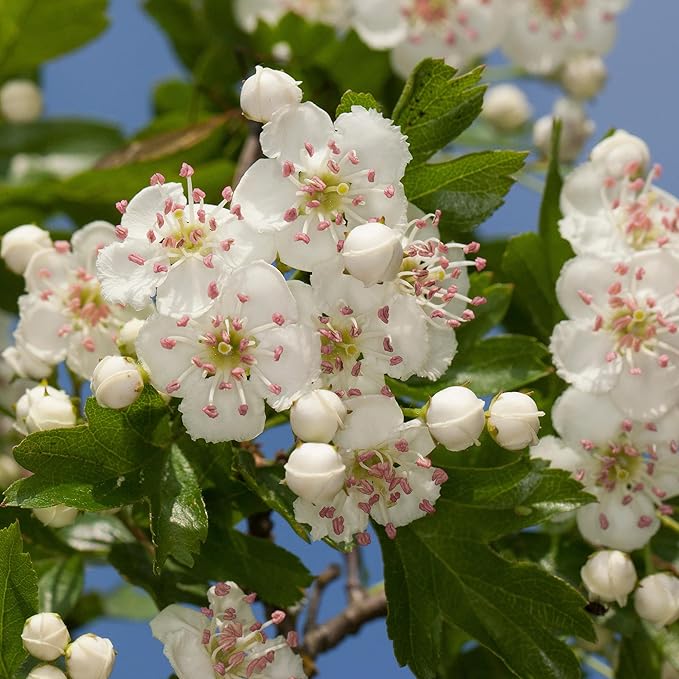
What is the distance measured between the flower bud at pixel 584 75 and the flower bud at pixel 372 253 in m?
1.19

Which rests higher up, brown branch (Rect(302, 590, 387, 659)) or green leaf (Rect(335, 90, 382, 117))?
green leaf (Rect(335, 90, 382, 117))

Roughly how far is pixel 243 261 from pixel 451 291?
18 cm

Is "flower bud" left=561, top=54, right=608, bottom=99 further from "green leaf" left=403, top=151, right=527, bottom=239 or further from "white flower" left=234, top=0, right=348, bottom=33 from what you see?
"green leaf" left=403, top=151, right=527, bottom=239

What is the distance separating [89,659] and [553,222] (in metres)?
0.68

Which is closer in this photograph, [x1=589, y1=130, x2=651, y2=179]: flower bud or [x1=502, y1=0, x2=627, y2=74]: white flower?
[x1=589, y1=130, x2=651, y2=179]: flower bud

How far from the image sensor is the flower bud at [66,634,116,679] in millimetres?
943

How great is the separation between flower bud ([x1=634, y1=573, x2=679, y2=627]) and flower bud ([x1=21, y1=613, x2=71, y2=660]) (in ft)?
1.81

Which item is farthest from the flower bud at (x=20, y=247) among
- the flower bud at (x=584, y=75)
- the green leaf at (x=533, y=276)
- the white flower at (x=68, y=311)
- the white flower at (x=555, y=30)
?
the flower bud at (x=584, y=75)

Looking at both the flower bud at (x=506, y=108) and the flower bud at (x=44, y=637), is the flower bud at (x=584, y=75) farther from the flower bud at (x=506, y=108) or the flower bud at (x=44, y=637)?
the flower bud at (x=44, y=637)

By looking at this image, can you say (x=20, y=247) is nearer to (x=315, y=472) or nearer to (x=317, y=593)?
(x=315, y=472)

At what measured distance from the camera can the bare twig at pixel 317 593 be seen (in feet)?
4.75

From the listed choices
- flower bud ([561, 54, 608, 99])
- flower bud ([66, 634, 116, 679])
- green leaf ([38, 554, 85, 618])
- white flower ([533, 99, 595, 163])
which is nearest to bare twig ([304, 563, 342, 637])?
green leaf ([38, 554, 85, 618])

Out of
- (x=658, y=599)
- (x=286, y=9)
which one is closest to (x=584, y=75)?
(x=286, y=9)

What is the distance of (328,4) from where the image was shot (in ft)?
6.08
